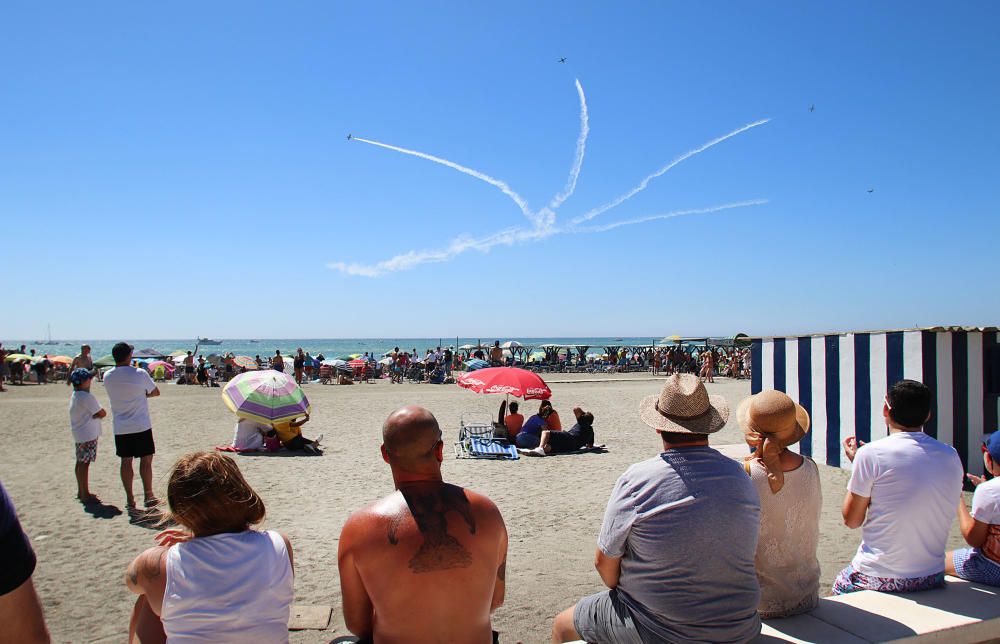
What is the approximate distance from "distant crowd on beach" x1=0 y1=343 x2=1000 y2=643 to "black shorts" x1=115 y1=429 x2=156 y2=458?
4.58 metres

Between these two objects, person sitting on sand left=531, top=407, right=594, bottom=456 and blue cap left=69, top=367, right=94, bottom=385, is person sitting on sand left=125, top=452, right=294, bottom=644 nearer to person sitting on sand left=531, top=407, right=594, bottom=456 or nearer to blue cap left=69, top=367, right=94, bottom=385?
blue cap left=69, top=367, right=94, bottom=385

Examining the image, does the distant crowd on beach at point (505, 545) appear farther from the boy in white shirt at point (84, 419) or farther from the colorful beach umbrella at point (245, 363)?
the colorful beach umbrella at point (245, 363)

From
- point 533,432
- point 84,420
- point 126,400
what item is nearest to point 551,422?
point 533,432

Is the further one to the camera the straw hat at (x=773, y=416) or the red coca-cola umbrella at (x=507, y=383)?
the red coca-cola umbrella at (x=507, y=383)

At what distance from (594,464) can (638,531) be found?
7.43 metres

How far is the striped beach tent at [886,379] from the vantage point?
7844mm

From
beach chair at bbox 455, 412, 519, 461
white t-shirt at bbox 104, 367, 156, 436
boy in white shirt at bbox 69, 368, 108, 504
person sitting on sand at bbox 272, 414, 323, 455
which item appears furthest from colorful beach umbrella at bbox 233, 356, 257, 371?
white t-shirt at bbox 104, 367, 156, 436

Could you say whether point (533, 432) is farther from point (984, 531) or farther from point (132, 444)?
point (984, 531)

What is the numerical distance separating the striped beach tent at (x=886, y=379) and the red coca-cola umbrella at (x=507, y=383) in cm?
395

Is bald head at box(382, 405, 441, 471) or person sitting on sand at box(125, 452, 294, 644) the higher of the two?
bald head at box(382, 405, 441, 471)

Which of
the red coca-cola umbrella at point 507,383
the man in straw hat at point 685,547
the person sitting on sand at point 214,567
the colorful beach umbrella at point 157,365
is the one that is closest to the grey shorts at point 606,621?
the man in straw hat at point 685,547

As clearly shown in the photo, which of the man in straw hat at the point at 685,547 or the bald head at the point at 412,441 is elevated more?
the bald head at the point at 412,441

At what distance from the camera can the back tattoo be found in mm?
2217

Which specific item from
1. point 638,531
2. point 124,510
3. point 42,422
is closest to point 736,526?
point 638,531
